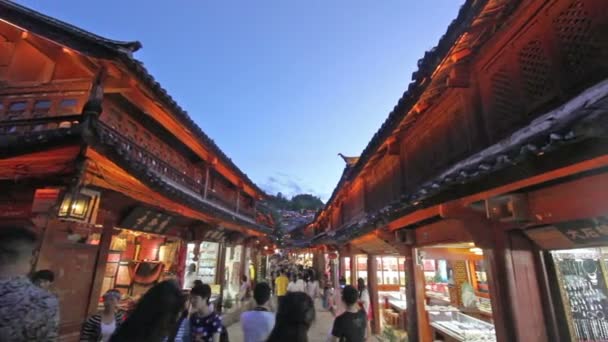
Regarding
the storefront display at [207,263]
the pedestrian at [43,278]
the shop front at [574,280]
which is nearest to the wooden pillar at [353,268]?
the storefront display at [207,263]

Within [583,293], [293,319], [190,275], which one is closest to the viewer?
[293,319]

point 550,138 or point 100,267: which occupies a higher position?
point 550,138

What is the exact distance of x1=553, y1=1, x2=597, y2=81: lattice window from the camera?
355 cm

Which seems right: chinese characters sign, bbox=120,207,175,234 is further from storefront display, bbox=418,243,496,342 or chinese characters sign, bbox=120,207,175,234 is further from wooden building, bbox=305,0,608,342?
storefront display, bbox=418,243,496,342

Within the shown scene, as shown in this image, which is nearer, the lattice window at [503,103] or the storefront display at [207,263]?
the lattice window at [503,103]

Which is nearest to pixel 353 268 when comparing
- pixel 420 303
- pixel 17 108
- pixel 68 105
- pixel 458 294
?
pixel 458 294

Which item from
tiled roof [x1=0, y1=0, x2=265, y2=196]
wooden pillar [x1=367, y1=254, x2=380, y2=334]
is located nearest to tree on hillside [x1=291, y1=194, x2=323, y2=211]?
wooden pillar [x1=367, y1=254, x2=380, y2=334]

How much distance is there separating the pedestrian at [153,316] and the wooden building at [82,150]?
2871 mm

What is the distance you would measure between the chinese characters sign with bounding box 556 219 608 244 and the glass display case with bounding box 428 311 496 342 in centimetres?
569

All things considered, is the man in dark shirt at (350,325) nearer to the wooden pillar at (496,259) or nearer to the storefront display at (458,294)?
the wooden pillar at (496,259)

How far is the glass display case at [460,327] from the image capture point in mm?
7713

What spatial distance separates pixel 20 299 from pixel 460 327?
9965 mm

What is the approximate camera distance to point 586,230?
3225mm

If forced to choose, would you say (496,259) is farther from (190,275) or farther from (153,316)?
(190,275)
